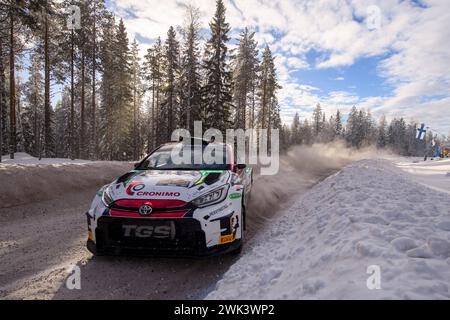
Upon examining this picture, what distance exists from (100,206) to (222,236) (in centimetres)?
175

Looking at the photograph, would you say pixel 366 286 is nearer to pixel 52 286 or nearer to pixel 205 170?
pixel 205 170

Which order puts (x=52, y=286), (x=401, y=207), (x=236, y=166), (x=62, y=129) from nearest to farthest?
(x=52, y=286) → (x=401, y=207) → (x=236, y=166) → (x=62, y=129)

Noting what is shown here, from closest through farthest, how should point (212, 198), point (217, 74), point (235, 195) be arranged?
1. point (212, 198)
2. point (235, 195)
3. point (217, 74)

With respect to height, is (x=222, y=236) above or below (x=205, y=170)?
below

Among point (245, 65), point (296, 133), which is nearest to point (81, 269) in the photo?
point (245, 65)

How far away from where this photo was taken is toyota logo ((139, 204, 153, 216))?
346 centimetres

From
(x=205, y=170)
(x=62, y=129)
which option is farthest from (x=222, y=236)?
(x=62, y=129)

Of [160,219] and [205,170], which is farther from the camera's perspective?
[205,170]

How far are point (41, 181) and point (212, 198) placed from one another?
24.0ft

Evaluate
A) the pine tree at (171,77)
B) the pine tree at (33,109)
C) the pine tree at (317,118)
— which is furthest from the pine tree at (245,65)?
the pine tree at (317,118)

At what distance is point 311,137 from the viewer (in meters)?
82.4

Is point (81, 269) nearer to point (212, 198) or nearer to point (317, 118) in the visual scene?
point (212, 198)

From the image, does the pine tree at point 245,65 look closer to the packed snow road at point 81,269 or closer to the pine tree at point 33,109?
the pine tree at point 33,109

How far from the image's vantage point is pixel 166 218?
3.43 meters
